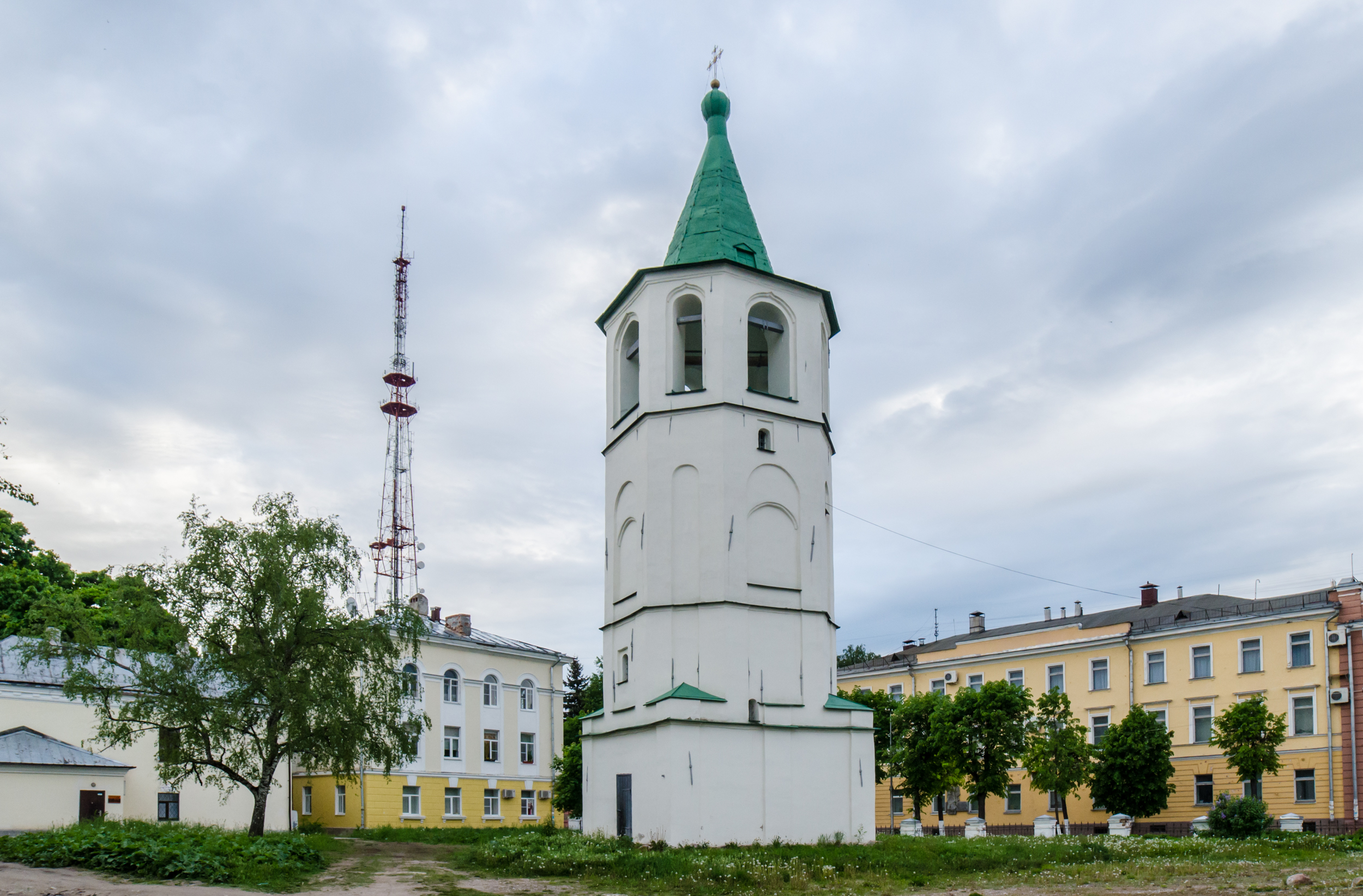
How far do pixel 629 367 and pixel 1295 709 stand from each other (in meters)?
27.3

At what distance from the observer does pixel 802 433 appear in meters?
24.5

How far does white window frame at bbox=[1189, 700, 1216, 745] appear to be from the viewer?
4056cm

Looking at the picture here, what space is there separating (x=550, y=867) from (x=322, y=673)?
800 centimetres

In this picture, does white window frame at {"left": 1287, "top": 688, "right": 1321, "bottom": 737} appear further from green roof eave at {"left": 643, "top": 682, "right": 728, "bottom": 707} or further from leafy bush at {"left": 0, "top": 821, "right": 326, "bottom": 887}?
leafy bush at {"left": 0, "top": 821, "right": 326, "bottom": 887}

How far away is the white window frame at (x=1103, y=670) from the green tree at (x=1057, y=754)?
642 cm

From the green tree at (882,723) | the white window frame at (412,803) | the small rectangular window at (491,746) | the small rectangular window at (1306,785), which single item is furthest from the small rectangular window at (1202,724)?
the white window frame at (412,803)

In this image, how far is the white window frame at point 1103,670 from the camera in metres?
44.2

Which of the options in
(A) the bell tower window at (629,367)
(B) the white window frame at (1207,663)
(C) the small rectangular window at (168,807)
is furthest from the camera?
(B) the white window frame at (1207,663)

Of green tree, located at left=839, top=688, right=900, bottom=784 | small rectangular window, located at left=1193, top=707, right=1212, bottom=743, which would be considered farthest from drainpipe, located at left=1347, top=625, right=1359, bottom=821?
green tree, located at left=839, top=688, right=900, bottom=784

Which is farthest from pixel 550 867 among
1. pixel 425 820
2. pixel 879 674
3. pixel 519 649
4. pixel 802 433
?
pixel 879 674

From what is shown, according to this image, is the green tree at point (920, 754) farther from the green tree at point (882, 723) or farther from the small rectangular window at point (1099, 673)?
the small rectangular window at point (1099, 673)

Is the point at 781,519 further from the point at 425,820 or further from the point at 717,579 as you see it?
the point at 425,820

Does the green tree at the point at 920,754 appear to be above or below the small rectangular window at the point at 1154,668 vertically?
below

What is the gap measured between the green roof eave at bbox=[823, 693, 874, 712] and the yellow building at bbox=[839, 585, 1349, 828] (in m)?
20.5
